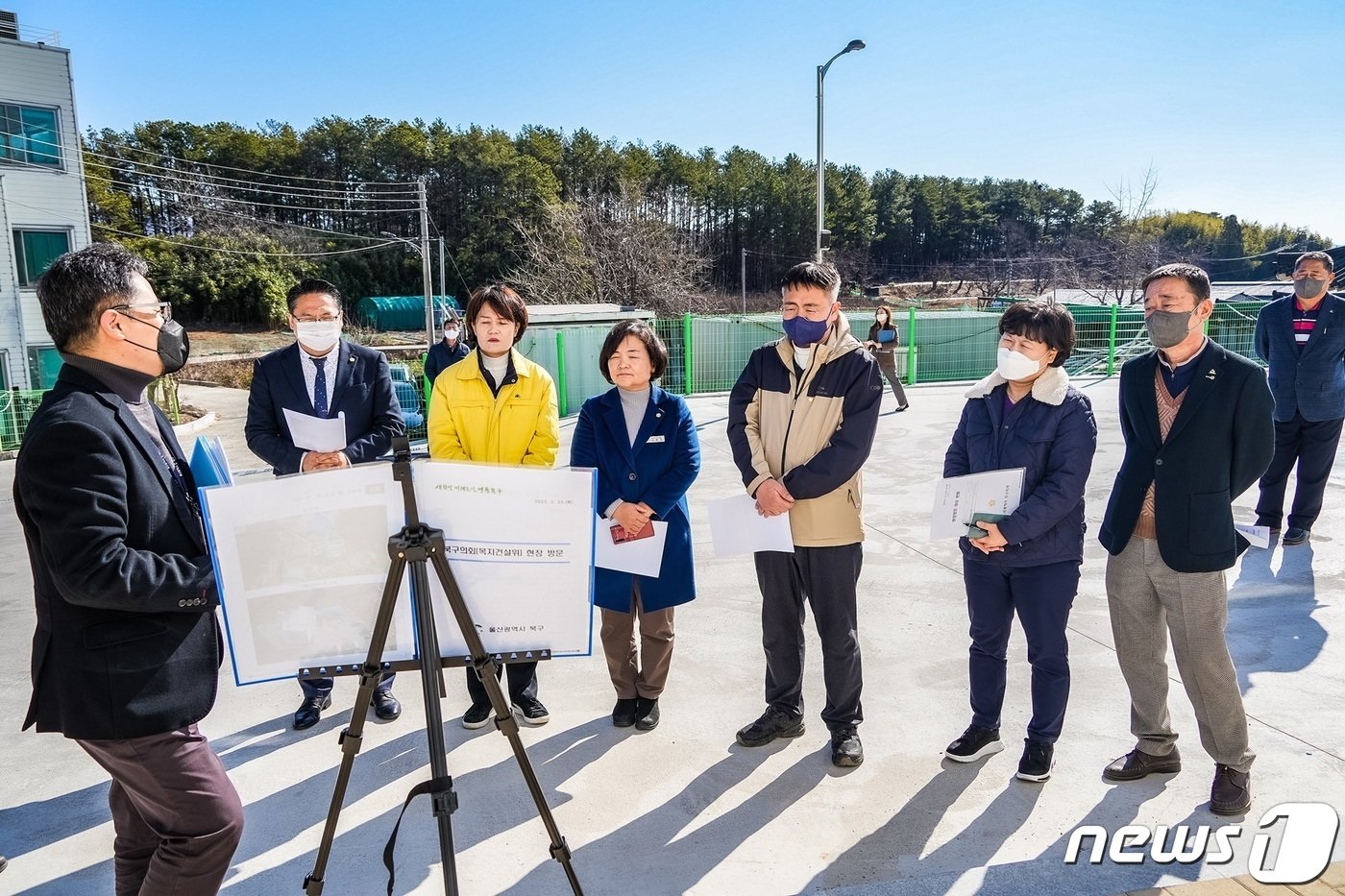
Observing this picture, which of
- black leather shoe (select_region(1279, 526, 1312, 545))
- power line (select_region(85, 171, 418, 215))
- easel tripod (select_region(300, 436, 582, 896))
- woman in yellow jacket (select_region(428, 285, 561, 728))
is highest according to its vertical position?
power line (select_region(85, 171, 418, 215))

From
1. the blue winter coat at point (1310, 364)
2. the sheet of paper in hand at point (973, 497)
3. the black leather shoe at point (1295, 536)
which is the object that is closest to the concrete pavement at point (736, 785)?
the sheet of paper in hand at point (973, 497)

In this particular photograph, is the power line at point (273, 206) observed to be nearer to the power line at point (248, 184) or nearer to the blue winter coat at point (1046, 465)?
the power line at point (248, 184)

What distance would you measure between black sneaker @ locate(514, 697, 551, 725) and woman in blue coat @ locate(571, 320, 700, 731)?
12.6 inches

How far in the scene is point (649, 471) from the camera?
12.5 ft

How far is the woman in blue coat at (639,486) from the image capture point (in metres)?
3.77

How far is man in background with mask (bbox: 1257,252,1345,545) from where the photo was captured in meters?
5.87

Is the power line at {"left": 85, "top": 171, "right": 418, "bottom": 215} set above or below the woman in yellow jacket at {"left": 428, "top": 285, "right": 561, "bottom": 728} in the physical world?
above

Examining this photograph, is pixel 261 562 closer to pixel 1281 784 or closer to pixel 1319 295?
pixel 1281 784

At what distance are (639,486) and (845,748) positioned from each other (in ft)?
4.45

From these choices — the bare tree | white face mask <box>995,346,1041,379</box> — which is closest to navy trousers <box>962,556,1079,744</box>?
white face mask <box>995,346,1041,379</box>

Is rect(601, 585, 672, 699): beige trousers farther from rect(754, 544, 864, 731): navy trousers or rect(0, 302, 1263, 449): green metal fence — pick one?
rect(0, 302, 1263, 449): green metal fence

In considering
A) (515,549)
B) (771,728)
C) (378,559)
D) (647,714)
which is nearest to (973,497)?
(771,728)

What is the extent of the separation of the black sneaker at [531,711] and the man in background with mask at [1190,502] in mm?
2289

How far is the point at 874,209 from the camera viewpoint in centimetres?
6712
